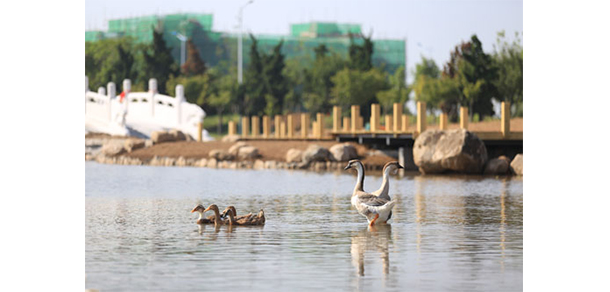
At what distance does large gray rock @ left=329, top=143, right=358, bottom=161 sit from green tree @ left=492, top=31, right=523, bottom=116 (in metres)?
9.42

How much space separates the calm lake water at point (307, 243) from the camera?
9062 millimetres

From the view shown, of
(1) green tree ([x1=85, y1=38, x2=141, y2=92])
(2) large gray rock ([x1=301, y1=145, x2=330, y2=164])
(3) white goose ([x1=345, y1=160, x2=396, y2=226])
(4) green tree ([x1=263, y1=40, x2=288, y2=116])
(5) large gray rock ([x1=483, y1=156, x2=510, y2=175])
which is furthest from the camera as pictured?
(1) green tree ([x1=85, y1=38, x2=141, y2=92])

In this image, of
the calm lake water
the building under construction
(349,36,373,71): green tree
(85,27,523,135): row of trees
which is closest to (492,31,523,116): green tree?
(85,27,523,135): row of trees

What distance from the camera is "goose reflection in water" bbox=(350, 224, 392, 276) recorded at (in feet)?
33.0

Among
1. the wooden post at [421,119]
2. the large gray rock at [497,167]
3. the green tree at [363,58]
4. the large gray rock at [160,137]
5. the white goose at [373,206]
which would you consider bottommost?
the white goose at [373,206]

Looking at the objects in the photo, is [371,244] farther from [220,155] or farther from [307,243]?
[220,155]

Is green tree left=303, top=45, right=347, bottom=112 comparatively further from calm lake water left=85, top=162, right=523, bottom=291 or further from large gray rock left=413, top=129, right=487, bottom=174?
calm lake water left=85, top=162, right=523, bottom=291

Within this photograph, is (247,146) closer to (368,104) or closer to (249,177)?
(249,177)

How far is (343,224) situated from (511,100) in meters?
26.9

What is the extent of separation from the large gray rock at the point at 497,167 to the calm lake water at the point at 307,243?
5.97 metres

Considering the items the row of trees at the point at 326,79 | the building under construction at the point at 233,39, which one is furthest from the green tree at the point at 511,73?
the building under construction at the point at 233,39

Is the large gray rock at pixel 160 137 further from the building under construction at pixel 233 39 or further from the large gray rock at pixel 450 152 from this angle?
the building under construction at pixel 233 39
